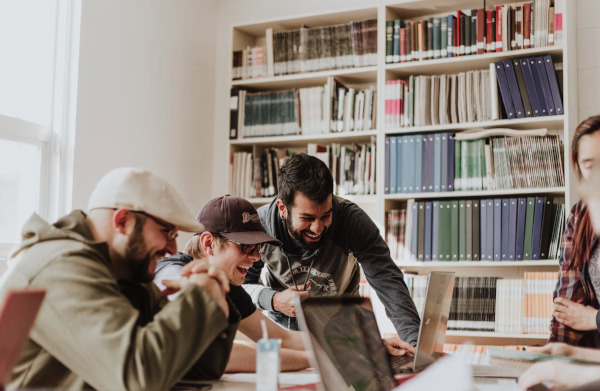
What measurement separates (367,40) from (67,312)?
311 cm

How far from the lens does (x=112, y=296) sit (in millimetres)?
1363

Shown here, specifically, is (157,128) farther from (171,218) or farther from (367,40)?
(171,218)

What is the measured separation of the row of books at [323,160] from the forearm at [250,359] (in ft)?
6.59

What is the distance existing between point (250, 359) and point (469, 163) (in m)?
2.17

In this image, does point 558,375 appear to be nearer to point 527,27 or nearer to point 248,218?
point 248,218

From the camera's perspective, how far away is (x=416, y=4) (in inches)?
157

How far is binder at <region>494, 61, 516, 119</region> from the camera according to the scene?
12.0ft

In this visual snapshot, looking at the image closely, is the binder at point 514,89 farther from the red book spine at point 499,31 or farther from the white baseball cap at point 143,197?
the white baseball cap at point 143,197

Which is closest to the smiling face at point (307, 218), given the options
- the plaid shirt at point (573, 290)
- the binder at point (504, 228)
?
the plaid shirt at point (573, 290)

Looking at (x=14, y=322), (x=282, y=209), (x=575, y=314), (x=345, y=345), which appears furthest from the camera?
(x=282, y=209)

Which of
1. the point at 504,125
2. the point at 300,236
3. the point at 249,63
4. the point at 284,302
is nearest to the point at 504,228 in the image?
the point at 504,125

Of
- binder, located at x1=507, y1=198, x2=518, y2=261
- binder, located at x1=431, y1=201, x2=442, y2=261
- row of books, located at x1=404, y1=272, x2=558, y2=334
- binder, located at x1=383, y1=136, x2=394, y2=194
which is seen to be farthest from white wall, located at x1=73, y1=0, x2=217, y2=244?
binder, located at x1=507, y1=198, x2=518, y2=261

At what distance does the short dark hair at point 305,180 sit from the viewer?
2455mm

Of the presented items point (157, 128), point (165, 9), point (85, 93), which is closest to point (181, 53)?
point (165, 9)
